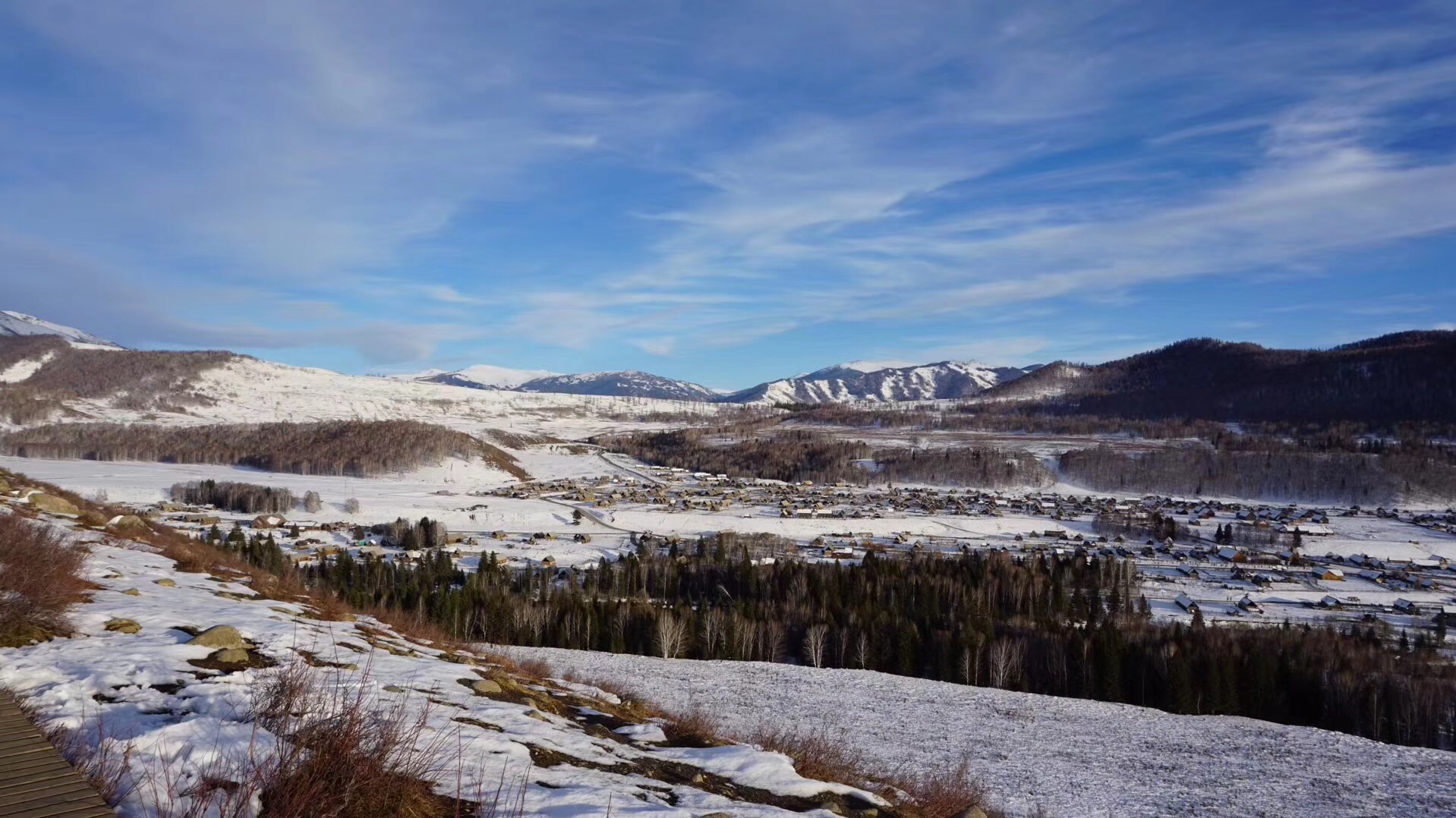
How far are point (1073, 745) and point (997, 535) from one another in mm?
73101

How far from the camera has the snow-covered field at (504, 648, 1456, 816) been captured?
55.5 feet

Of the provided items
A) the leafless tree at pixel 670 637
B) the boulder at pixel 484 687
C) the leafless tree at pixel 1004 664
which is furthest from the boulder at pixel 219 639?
the leafless tree at pixel 1004 664

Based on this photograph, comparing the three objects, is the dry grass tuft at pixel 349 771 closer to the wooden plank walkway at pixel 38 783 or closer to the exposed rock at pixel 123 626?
the wooden plank walkway at pixel 38 783

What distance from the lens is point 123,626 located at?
9641mm

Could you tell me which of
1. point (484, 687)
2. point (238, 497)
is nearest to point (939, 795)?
point (484, 687)

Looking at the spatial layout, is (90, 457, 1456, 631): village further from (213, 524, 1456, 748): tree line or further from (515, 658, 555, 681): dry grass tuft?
(515, 658, 555, 681): dry grass tuft

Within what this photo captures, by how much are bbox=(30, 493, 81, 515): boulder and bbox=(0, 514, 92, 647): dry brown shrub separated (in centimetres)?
1013

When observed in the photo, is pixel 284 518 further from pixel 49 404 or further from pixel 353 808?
pixel 49 404

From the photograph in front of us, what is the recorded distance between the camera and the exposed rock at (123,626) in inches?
377

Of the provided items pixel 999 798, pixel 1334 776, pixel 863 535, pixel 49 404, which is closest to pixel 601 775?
pixel 999 798

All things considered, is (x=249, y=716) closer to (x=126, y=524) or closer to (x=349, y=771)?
(x=349, y=771)

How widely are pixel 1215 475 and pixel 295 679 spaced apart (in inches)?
6335

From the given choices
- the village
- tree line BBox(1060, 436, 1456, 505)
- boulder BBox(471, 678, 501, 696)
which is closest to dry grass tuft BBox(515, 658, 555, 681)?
boulder BBox(471, 678, 501, 696)

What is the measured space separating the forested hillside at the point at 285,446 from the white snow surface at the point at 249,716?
411 ft
